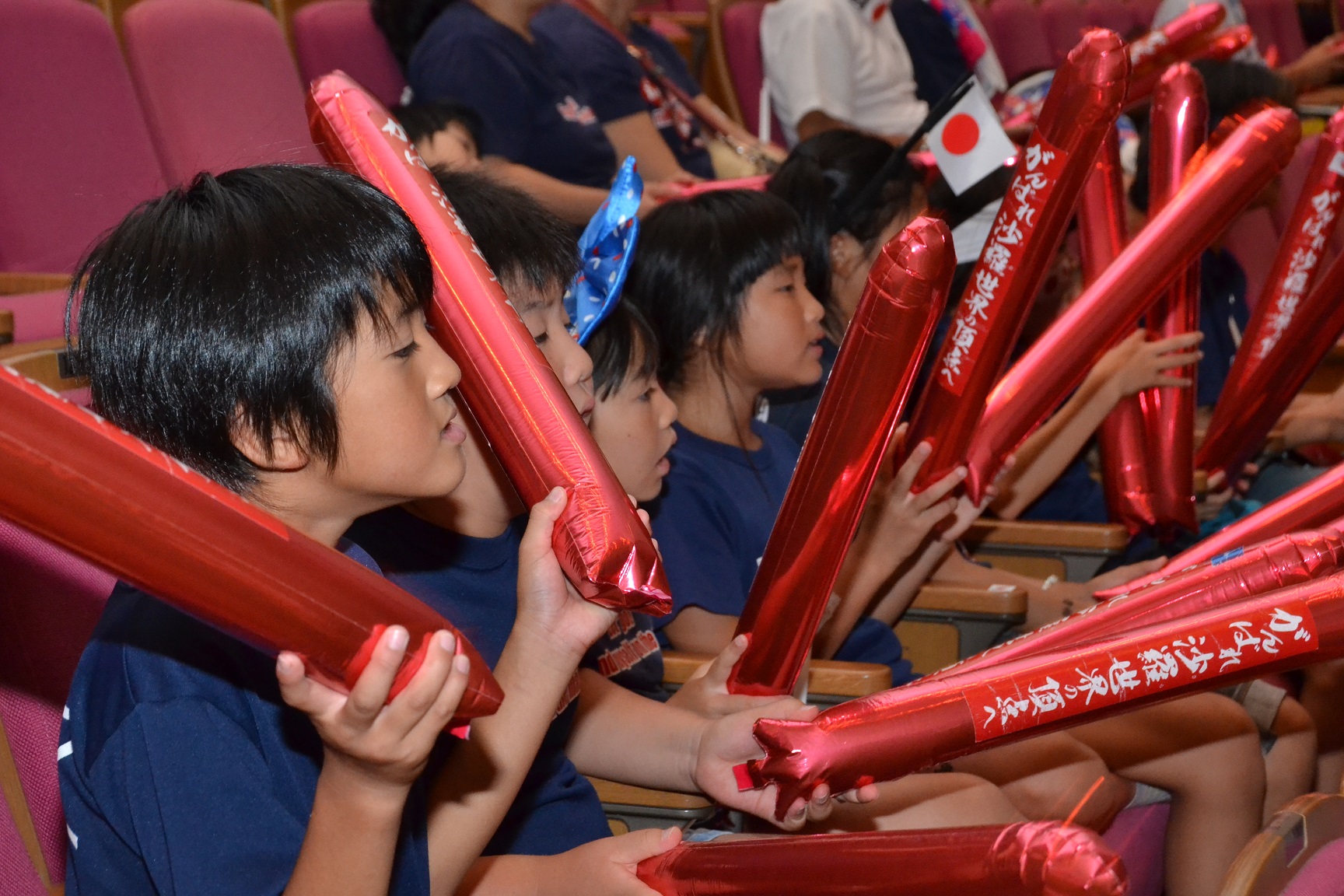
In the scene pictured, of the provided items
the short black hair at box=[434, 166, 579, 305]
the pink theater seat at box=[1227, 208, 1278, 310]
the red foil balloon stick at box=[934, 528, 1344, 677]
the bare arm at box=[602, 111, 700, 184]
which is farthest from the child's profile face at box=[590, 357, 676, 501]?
the pink theater seat at box=[1227, 208, 1278, 310]

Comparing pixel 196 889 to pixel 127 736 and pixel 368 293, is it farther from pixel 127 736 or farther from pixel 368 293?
pixel 368 293

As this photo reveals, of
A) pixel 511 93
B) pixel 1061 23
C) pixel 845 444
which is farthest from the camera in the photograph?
pixel 1061 23

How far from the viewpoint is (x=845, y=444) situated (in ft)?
2.93

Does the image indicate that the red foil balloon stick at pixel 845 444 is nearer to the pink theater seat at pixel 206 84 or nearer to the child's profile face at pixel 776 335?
the child's profile face at pixel 776 335

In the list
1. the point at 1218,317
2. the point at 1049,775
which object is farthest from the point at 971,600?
the point at 1218,317

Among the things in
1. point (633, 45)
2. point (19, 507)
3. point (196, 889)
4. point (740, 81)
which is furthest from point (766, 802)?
point (740, 81)

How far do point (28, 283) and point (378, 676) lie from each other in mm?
1076

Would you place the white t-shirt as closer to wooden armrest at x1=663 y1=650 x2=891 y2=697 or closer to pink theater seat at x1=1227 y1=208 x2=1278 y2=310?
pink theater seat at x1=1227 y1=208 x2=1278 y2=310

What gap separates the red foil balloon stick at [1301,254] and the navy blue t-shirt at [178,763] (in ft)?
4.30

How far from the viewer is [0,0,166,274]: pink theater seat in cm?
155

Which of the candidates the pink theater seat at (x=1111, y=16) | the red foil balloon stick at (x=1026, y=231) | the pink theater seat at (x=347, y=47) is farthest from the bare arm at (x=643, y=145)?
the pink theater seat at (x=1111, y=16)

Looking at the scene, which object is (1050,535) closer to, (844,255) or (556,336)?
(844,255)

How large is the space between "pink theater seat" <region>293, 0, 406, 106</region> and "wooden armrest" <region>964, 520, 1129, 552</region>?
3.61ft

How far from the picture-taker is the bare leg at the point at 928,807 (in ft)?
3.44
